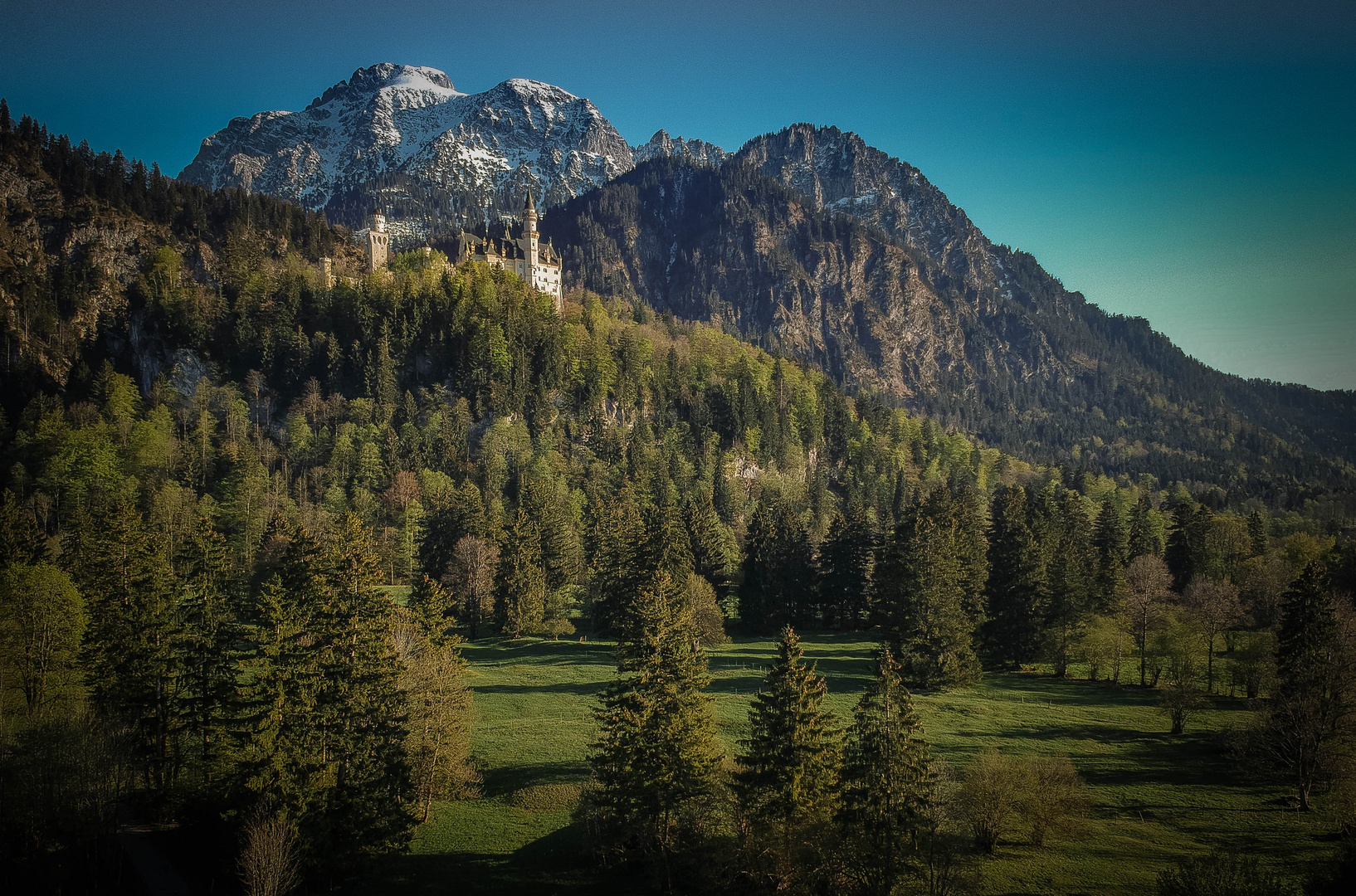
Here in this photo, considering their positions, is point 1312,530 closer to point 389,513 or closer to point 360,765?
point 389,513

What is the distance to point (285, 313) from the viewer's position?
133625 millimetres

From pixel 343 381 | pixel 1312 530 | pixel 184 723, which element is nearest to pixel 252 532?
pixel 343 381

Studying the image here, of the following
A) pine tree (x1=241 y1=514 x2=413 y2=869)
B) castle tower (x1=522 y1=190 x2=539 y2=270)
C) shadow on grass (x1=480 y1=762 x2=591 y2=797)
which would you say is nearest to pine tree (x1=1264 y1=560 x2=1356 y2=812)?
shadow on grass (x1=480 y1=762 x2=591 y2=797)

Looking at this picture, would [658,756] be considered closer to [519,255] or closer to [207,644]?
[207,644]

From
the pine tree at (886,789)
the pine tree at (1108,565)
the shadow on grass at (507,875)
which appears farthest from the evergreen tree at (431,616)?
the pine tree at (1108,565)

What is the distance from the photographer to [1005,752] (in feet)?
146

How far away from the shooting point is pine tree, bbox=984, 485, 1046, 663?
6681 centimetres

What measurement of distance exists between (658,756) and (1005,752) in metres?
22.2

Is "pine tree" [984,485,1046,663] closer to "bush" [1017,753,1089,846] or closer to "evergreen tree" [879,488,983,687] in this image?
"evergreen tree" [879,488,983,687]

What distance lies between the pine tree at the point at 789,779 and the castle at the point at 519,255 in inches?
5698

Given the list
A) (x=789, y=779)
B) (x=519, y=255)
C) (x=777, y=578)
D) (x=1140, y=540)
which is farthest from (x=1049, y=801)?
(x=519, y=255)

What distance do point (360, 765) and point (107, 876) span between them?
1050 centimetres

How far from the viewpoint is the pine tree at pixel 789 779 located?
99.0 feet

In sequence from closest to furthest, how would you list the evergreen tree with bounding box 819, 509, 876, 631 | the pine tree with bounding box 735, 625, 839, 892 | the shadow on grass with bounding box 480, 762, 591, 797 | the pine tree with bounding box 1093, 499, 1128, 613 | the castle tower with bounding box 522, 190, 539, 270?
the pine tree with bounding box 735, 625, 839, 892 → the shadow on grass with bounding box 480, 762, 591, 797 → the pine tree with bounding box 1093, 499, 1128, 613 → the evergreen tree with bounding box 819, 509, 876, 631 → the castle tower with bounding box 522, 190, 539, 270
